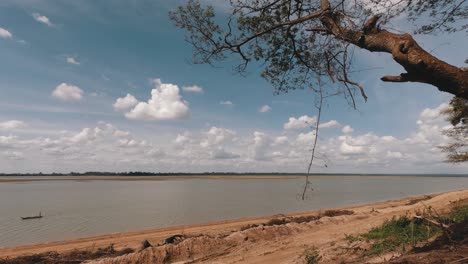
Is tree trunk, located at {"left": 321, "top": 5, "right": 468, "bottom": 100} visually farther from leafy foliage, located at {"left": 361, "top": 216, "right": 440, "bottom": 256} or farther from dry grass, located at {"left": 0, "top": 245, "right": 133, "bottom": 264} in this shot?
dry grass, located at {"left": 0, "top": 245, "right": 133, "bottom": 264}

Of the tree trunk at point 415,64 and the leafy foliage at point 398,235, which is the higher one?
the tree trunk at point 415,64

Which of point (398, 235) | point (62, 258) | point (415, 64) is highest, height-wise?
point (415, 64)

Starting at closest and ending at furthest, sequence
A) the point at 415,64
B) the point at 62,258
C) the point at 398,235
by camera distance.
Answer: the point at 415,64
the point at 398,235
the point at 62,258

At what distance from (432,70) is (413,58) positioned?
0.31m

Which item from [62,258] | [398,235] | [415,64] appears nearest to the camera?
[415,64]

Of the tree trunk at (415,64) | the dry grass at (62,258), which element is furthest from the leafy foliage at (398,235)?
the dry grass at (62,258)

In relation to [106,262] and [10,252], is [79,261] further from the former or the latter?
[10,252]

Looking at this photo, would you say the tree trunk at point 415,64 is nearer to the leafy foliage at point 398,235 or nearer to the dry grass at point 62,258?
the leafy foliage at point 398,235

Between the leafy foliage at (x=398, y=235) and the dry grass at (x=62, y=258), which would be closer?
the leafy foliage at (x=398, y=235)

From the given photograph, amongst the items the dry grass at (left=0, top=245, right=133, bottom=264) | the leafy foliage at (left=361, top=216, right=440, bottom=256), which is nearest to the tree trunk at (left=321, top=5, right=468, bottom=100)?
the leafy foliage at (left=361, top=216, right=440, bottom=256)

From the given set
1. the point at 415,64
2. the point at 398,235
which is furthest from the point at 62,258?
the point at 415,64

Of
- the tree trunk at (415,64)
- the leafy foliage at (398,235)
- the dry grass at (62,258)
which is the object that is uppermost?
the tree trunk at (415,64)

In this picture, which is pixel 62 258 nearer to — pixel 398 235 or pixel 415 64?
pixel 398 235

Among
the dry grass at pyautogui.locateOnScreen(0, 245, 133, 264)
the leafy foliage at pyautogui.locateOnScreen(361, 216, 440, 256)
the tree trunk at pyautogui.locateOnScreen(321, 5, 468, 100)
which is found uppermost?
the tree trunk at pyautogui.locateOnScreen(321, 5, 468, 100)
